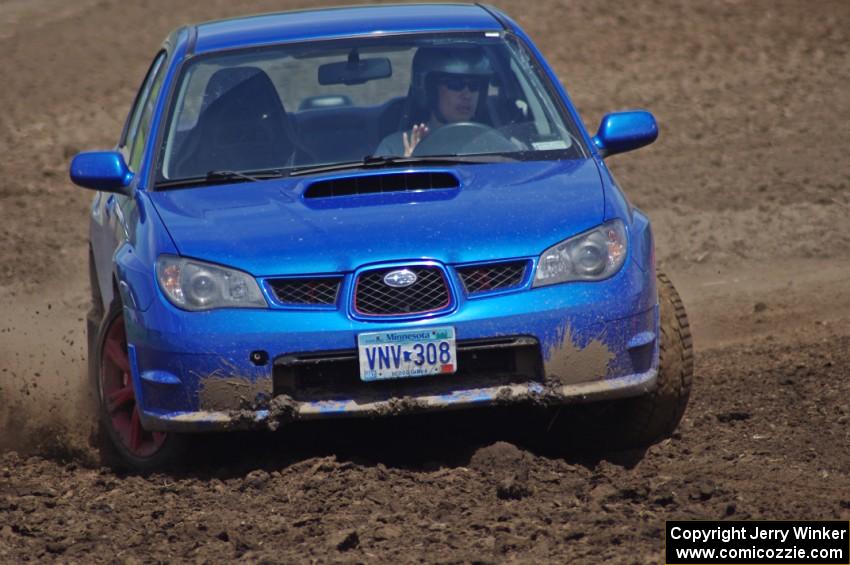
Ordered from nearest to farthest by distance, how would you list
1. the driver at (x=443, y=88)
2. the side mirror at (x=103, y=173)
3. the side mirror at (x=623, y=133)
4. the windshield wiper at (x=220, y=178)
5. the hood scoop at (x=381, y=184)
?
Answer: 1. the hood scoop at (x=381, y=184)
2. the windshield wiper at (x=220, y=178)
3. the side mirror at (x=103, y=173)
4. the side mirror at (x=623, y=133)
5. the driver at (x=443, y=88)

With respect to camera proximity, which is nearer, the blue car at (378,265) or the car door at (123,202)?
the blue car at (378,265)

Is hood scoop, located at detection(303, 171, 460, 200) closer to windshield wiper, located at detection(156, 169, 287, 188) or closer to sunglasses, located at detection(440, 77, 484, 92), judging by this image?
windshield wiper, located at detection(156, 169, 287, 188)

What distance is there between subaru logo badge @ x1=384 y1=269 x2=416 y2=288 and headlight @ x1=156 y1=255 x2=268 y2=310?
43cm

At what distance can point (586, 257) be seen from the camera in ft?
20.0

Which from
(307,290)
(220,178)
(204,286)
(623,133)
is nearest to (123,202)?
(220,178)

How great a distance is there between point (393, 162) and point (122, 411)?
144cm

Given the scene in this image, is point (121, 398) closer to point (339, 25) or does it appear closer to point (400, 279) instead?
point (400, 279)

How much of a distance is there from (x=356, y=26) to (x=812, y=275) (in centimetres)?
390

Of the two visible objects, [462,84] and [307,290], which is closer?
[307,290]

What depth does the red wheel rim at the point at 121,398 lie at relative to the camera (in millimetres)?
6559

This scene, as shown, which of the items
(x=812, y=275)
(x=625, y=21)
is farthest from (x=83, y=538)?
(x=625, y=21)

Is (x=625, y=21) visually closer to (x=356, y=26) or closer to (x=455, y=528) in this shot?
(x=356, y=26)

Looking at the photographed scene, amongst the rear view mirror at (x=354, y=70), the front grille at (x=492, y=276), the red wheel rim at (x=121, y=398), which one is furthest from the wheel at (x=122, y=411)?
the rear view mirror at (x=354, y=70)

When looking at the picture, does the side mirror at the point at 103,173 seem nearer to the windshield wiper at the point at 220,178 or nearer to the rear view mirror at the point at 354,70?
the windshield wiper at the point at 220,178
